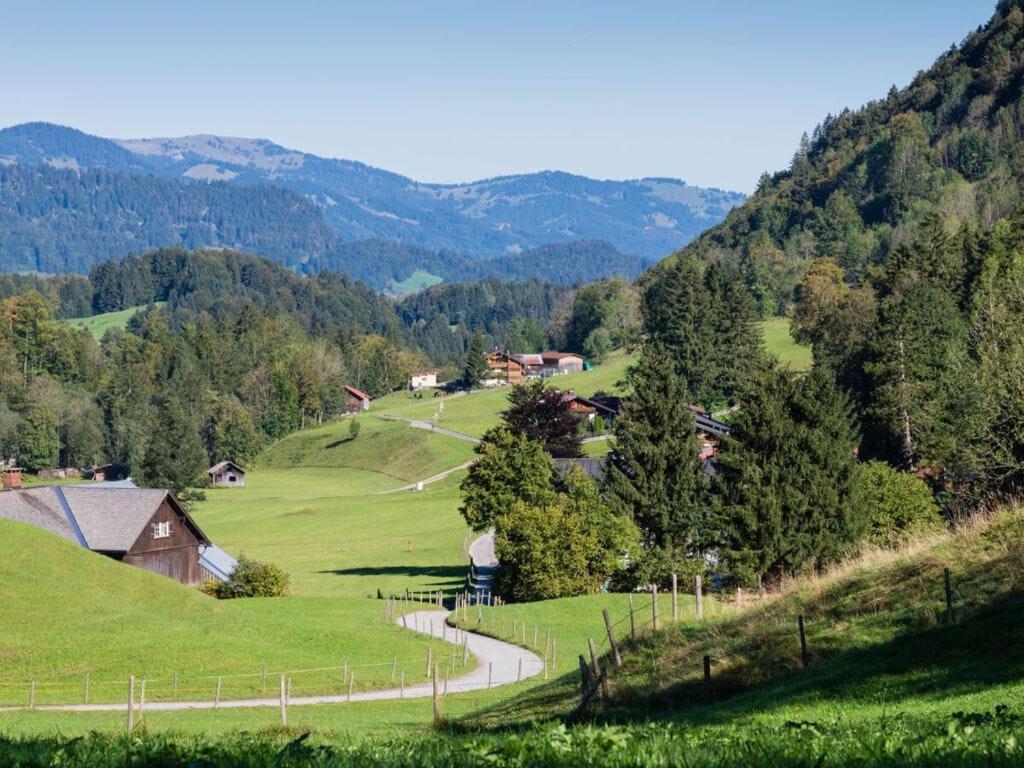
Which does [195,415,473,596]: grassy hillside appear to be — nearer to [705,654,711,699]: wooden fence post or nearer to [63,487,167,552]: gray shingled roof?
[63,487,167,552]: gray shingled roof

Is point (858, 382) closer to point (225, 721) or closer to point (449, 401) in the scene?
point (225, 721)

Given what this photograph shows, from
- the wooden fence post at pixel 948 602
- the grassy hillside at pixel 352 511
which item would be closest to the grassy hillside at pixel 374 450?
the grassy hillside at pixel 352 511

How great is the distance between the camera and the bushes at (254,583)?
231 feet

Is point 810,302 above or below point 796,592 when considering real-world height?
above

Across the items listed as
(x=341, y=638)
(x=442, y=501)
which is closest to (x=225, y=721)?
(x=341, y=638)

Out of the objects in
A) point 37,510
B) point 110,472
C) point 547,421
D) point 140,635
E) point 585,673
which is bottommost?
point 140,635

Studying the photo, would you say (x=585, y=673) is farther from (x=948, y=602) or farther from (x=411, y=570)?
(x=411, y=570)

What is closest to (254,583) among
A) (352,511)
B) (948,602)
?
(352,511)

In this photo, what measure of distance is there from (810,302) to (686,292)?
45.7ft

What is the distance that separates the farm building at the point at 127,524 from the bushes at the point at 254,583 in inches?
182

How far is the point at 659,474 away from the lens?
70938 millimetres

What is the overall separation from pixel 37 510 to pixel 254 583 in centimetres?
1268

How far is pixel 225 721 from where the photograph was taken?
110 ft

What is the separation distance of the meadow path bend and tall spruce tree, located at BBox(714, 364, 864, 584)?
44.8ft
